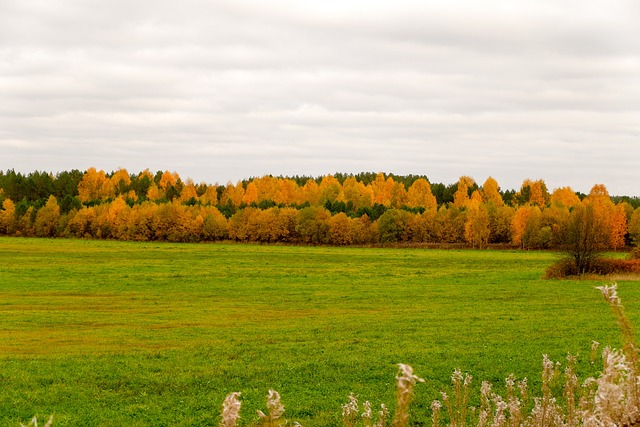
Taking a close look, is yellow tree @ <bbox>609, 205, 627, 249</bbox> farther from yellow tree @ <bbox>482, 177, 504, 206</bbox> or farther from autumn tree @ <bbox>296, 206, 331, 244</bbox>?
yellow tree @ <bbox>482, 177, 504, 206</bbox>

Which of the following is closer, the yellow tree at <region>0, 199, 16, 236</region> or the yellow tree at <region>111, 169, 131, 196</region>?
the yellow tree at <region>0, 199, 16, 236</region>

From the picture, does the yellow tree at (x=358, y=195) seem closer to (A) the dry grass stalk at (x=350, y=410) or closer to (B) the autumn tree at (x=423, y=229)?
(B) the autumn tree at (x=423, y=229)

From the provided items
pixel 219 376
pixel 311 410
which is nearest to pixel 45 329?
pixel 219 376

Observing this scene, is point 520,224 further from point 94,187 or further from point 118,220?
point 94,187

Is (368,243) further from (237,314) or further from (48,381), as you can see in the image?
(48,381)

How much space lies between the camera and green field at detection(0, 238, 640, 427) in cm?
1789

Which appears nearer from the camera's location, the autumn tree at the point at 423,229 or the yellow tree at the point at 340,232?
the yellow tree at the point at 340,232

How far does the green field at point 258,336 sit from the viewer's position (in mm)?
17891

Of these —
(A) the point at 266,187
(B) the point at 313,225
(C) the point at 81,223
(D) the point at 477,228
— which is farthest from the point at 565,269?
(A) the point at 266,187

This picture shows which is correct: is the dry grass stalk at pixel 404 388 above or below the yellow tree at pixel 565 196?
below

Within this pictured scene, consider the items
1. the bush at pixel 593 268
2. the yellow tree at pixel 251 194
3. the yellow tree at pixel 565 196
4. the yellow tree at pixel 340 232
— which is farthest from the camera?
the yellow tree at pixel 251 194

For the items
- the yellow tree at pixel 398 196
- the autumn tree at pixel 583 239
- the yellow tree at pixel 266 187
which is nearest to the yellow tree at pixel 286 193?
the yellow tree at pixel 266 187

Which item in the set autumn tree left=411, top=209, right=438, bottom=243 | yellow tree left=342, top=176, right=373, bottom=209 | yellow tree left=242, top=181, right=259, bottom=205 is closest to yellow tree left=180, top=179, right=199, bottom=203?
yellow tree left=242, top=181, right=259, bottom=205

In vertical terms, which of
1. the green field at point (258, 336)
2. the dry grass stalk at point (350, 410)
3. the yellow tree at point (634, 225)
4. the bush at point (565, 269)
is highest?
the yellow tree at point (634, 225)
